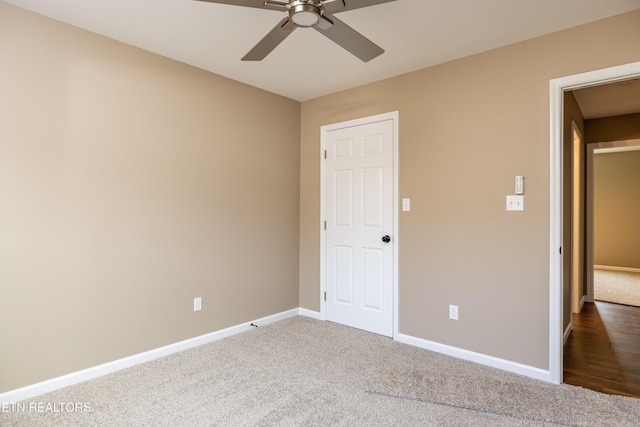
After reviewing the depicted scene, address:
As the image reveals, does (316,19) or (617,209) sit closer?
(316,19)

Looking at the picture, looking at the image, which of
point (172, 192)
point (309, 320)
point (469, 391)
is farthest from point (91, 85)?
point (469, 391)

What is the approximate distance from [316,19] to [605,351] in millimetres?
3516

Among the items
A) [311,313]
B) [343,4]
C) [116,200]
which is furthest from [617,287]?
[116,200]

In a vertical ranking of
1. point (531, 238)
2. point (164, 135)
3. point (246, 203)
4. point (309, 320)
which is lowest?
point (309, 320)

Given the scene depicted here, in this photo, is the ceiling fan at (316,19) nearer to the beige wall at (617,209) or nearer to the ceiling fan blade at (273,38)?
the ceiling fan blade at (273,38)

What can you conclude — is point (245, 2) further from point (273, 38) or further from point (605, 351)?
point (605, 351)

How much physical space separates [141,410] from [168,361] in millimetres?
702

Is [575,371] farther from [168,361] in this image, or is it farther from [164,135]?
[164,135]

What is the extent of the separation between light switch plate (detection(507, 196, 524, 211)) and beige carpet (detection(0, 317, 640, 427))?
1230 mm

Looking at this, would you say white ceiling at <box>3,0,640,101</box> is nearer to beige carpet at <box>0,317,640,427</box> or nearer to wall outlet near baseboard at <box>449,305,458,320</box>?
wall outlet near baseboard at <box>449,305,458,320</box>

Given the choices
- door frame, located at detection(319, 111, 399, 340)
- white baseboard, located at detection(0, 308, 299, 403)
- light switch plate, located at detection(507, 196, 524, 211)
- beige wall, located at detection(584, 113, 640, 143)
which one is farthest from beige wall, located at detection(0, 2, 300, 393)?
beige wall, located at detection(584, 113, 640, 143)

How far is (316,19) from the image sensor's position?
162 centimetres

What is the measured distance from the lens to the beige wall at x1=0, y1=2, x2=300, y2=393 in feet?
7.11

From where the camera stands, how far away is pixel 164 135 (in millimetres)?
2850
